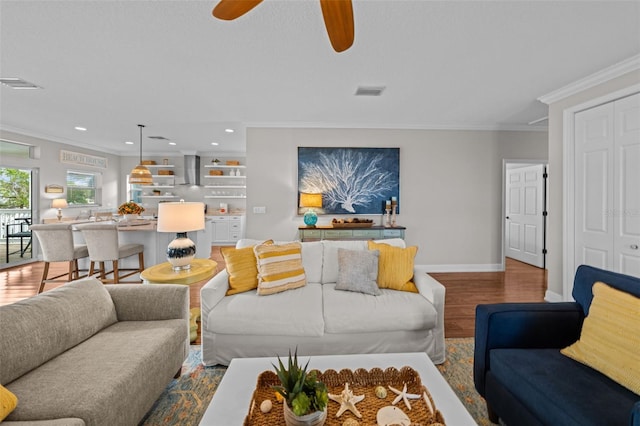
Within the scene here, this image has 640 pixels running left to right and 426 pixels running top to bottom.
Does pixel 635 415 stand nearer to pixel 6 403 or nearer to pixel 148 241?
pixel 6 403

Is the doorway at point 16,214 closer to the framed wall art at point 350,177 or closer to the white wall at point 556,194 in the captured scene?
the framed wall art at point 350,177

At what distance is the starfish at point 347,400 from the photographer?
3.76 feet

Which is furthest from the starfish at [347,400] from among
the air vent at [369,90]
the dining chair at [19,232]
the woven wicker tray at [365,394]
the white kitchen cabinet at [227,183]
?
the white kitchen cabinet at [227,183]

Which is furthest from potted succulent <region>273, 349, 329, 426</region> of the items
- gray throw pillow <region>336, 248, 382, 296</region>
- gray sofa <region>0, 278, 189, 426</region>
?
gray throw pillow <region>336, 248, 382, 296</region>

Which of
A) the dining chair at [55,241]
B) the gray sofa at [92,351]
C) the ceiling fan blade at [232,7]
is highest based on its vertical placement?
the ceiling fan blade at [232,7]

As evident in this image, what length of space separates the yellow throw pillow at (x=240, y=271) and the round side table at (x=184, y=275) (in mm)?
190

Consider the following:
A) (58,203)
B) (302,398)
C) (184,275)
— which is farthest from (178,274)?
(58,203)

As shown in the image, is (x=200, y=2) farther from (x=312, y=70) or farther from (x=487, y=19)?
(x=487, y=19)

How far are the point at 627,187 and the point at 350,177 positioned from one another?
3.24 meters

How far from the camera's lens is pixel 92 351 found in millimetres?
1524

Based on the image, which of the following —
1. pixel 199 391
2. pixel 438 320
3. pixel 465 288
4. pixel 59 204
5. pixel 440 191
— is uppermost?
pixel 440 191

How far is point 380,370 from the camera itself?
136 centimetres

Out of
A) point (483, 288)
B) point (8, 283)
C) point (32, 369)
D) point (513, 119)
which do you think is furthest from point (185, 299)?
point (513, 119)

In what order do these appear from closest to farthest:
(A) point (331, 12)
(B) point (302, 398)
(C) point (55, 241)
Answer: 1. (B) point (302, 398)
2. (A) point (331, 12)
3. (C) point (55, 241)
